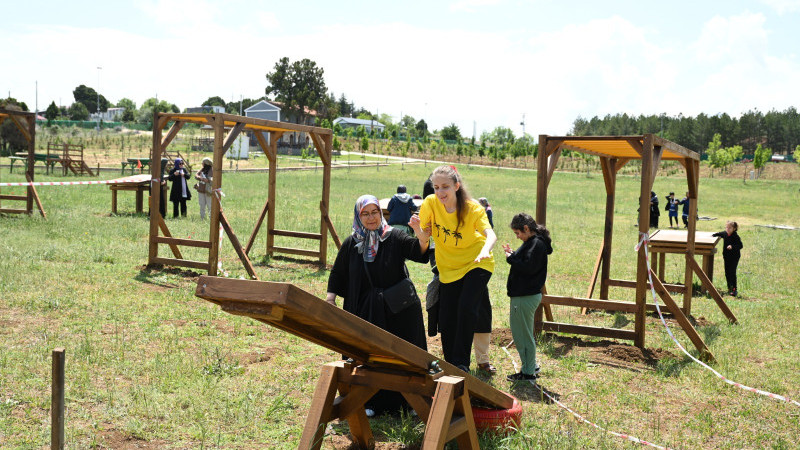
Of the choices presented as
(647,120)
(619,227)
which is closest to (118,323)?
(619,227)

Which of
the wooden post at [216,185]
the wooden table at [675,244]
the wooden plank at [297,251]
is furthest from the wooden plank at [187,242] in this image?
the wooden table at [675,244]

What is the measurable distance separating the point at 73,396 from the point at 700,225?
2430 cm

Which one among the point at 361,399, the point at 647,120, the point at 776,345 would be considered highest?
the point at 647,120

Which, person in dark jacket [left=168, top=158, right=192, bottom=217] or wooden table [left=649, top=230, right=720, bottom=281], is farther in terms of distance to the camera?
person in dark jacket [left=168, top=158, right=192, bottom=217]

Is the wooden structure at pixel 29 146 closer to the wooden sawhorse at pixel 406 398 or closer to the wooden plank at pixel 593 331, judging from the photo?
the wooden plank at pixel 593 331

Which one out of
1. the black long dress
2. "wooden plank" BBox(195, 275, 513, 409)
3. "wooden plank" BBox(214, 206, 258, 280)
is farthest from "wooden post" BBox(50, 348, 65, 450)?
"wooden plank" BBox(214, 206, 258, 280)

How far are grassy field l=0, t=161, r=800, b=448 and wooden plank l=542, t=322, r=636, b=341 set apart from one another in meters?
0.14

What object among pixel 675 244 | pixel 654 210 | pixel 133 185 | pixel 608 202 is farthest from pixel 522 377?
pixel 654 210

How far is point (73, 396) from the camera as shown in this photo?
5.20 meters

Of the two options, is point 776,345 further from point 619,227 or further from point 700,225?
point 700,225

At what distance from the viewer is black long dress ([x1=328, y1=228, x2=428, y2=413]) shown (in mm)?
4840

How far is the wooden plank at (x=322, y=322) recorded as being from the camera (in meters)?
2.77

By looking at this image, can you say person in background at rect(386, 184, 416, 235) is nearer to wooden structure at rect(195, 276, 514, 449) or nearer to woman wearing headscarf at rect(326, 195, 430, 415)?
woman wearing headscarf at rect(326, 195, 430, 415)

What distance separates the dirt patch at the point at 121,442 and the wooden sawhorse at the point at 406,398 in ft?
4.32
